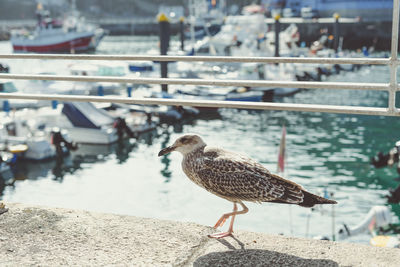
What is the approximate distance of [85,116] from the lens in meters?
29.7

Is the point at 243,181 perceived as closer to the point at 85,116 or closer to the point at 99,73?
the point at 85,116

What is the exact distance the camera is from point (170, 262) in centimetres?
317

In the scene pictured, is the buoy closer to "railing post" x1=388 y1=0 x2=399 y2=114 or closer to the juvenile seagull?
the juvenile seagull

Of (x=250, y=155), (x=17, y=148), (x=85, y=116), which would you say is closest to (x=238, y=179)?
(x=250, y=155)

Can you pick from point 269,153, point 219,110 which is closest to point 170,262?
point 269,153

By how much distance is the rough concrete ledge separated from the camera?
10.4 ft

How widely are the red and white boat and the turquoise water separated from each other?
150 feet

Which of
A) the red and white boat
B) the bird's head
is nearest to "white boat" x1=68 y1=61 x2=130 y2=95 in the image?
the red and white boat

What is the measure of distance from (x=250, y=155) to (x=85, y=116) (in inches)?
376

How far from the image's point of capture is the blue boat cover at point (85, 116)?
97.2 ft

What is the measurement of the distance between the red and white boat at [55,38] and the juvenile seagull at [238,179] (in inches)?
2854

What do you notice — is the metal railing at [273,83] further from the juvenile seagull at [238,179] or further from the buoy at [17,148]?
the buoy at [17,148]

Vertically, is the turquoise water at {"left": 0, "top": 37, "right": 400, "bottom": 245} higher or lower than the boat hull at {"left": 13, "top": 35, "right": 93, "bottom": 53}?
lower

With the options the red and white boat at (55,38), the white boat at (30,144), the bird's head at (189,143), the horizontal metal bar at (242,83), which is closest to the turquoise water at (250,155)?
the white boat at (30,144)
